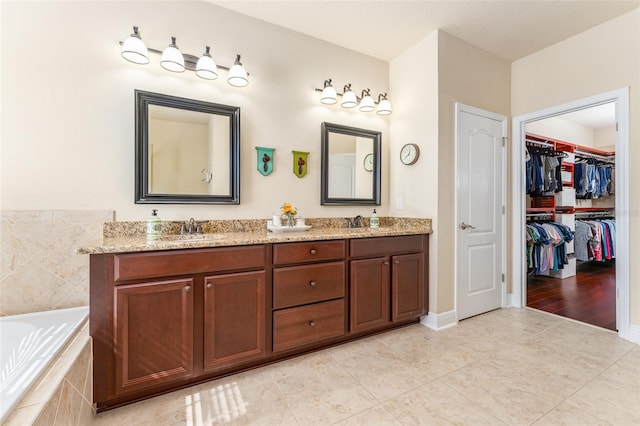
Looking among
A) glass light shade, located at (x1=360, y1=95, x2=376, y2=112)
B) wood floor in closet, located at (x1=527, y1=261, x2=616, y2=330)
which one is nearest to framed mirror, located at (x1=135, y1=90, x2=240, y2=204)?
glass light shade, located at (x1=360, y1=95, x2=376, y2=112)

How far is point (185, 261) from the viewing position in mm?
1674

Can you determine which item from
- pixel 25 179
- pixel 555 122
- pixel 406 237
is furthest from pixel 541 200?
pixel 25 179

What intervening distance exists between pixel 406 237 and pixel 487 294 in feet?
4.26

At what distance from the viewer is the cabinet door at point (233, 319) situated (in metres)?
1.75

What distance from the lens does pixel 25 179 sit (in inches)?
70.0

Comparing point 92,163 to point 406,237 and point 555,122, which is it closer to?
point 406,237

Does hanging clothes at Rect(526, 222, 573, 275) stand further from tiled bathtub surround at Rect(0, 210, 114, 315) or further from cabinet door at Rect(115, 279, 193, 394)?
tiled bathtub surround at Rect(0, 210, 114, 315)

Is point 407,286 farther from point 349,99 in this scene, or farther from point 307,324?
point 349,99

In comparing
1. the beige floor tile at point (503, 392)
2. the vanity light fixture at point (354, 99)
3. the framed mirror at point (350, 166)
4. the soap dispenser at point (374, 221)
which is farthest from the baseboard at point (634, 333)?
the vanity light fixture at point (354, 99)

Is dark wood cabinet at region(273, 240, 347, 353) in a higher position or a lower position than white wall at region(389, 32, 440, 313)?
lower

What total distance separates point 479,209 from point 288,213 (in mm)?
1994

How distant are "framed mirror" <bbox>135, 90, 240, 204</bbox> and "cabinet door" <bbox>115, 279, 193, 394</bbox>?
77 centimetres

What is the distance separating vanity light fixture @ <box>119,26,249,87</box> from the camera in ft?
6.28

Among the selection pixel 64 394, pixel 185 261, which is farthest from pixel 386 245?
pixel 64 394
